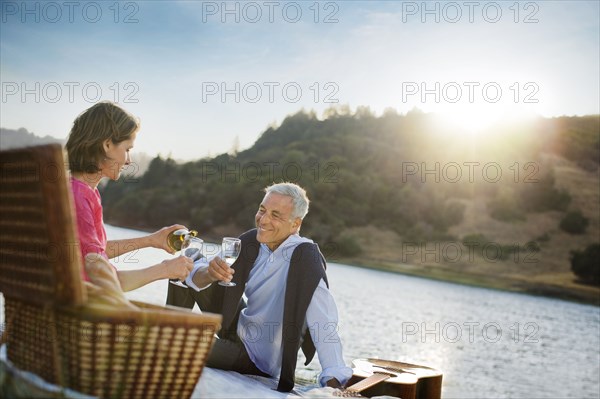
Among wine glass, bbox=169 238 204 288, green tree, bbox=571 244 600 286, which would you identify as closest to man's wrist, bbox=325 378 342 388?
wine glass, bbox=169 238 204 288

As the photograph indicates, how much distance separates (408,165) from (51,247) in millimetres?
68271

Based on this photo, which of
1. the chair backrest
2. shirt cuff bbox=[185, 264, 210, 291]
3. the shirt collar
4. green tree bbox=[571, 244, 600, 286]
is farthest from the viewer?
green tree bbox=[571, 244, 600, 286]

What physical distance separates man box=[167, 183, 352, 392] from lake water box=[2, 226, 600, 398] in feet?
11.4

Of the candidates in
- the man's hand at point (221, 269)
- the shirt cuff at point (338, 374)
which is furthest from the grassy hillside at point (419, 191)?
the man's hand at point (221, 269)

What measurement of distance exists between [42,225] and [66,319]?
1.24ft

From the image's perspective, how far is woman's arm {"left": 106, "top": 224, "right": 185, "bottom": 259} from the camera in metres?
4.00

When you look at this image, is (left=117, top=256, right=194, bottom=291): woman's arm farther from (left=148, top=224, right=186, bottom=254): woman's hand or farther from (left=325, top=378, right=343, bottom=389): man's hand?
(left=325, top=378, right=343, bottom=389): man's hand

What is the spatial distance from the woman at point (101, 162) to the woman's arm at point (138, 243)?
69 cm

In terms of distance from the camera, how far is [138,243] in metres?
4.12

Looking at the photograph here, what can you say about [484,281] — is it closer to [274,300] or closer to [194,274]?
[274,300]

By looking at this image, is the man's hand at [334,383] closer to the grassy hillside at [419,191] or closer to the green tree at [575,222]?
the grassy hillside at [419,191]

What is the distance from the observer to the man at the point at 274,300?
14.4 ft

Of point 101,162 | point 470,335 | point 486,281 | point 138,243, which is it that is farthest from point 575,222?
point 101,162

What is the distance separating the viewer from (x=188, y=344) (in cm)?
260
